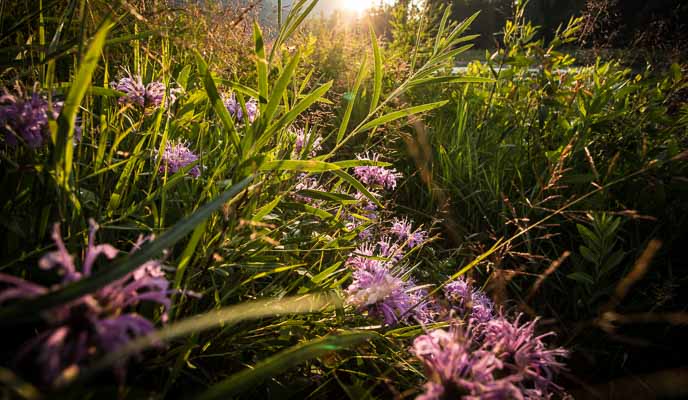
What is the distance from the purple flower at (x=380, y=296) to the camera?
3.07 feet

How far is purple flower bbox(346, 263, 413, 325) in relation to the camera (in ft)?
3.07

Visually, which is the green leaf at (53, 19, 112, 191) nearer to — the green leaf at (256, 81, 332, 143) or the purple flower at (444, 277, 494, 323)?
the green leaf at (256, 81, 332, 143)

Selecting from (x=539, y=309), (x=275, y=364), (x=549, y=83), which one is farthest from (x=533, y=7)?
(x=275, y=364)

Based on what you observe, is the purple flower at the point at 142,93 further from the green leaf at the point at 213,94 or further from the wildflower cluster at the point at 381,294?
the wildflower cluster at the point at 381,294

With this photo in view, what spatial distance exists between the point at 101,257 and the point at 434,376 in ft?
2.48

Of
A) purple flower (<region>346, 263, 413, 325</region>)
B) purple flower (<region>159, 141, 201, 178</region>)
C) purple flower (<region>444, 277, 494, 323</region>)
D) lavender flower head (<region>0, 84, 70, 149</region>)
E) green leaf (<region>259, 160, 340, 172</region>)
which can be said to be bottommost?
purple flower (<region>444, 277, 494, 323</region>)

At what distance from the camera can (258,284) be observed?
115 cm

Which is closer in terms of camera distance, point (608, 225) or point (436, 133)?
point (608, 225)

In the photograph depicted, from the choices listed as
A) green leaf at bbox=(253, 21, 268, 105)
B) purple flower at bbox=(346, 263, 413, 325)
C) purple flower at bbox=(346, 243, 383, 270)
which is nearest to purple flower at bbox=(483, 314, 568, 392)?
purple flower at bbox=(346, 263, 413, 325)

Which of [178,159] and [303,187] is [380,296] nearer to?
[303,187]

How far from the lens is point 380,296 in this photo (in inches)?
35.8

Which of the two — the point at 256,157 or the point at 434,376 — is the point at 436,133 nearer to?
the point at 256,157

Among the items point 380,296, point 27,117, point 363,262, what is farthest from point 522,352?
point 27,117

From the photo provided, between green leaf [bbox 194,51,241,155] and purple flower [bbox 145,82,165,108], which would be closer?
green leaf [bbox 194,51,241,155]
